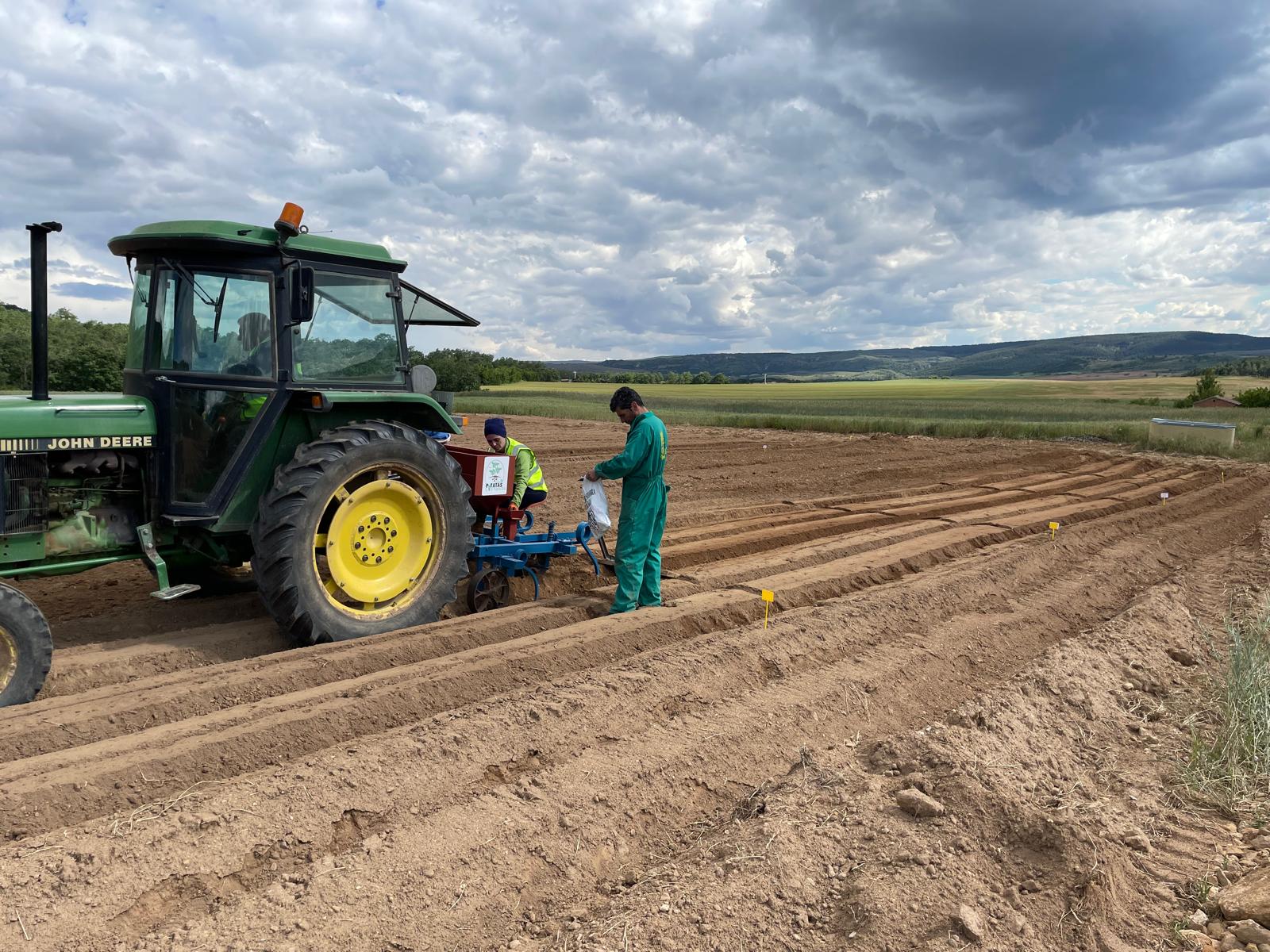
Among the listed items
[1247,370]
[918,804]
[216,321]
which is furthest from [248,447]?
[1247,370]

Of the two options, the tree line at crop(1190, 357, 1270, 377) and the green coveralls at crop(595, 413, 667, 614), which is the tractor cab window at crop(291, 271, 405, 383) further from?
the tree line at crop(1190, 357, 1270, 377)

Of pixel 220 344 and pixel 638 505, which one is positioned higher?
pixel 220 344

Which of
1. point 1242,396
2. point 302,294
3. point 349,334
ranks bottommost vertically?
point 349,334

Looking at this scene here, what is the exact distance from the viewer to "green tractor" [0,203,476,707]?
15.7ft

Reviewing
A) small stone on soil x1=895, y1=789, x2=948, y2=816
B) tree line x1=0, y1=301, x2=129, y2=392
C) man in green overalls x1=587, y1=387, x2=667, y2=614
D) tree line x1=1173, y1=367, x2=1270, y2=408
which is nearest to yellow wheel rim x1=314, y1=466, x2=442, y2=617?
man in green overalls x1=587, y1=387, x2=667, y2=614

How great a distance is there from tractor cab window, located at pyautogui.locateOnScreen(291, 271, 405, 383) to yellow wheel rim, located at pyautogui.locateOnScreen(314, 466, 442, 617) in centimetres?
69

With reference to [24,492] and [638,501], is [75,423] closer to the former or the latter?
[24,492]

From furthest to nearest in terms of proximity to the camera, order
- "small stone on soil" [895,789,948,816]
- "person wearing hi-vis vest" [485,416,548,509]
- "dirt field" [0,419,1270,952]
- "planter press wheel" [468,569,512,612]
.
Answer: "person wearing hi-vis vest" [485,416,548,509], "planter press wheel" [468,569,512,612], "small stone on soil" [895,789,948,816], "dirt field" [0,419,1270,952]

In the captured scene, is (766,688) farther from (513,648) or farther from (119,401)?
(119,401)

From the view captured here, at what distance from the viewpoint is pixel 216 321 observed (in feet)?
16.4

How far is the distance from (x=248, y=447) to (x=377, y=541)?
3.06ft

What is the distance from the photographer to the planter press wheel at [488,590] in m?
6.21

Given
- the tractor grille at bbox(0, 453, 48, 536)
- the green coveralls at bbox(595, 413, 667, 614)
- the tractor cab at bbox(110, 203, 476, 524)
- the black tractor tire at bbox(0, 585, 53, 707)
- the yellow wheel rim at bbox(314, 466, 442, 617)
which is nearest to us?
the black tractor tire at bbox(0, 585, 53, 707)

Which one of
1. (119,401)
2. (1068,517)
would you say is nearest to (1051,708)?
(119,401)
